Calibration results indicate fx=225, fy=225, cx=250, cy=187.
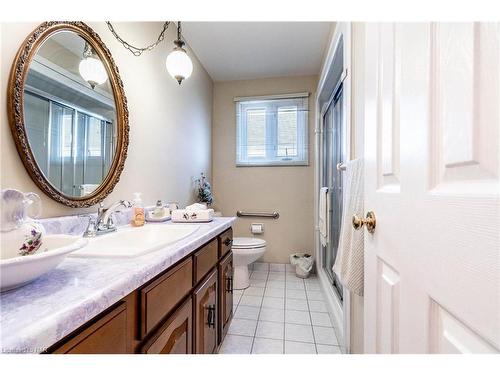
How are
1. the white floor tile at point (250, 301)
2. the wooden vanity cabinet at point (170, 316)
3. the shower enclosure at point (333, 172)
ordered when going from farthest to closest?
the white floor tile at point (250, 301), the shower enclosure at point (333, 172), the wooden vanity cabinet at point (170, 316)

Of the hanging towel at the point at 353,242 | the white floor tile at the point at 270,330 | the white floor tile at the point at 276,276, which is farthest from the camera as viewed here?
the white floor tile at the point at 276,276

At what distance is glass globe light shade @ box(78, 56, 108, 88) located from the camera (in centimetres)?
104

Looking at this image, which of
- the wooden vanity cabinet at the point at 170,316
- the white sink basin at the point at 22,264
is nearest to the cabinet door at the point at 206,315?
the wooden vanity cabinet at the point at 170,316

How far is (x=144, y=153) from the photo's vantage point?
149cm

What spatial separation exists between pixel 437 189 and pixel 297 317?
1.69 meters

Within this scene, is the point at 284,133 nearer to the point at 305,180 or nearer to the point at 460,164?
the point at 305,180

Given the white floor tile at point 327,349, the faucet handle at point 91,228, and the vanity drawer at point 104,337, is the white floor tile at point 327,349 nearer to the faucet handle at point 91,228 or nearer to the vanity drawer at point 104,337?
the vanity drawer at point 104,337

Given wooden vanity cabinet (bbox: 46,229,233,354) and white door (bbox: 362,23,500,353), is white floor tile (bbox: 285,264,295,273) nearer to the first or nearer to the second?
wooden vanity cabinet (bbox: 46,229,233,354)

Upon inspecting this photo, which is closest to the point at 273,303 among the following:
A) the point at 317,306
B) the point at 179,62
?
the point at 317,306

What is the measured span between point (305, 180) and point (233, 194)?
912 mm

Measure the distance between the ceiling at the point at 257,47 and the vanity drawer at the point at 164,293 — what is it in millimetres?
1942

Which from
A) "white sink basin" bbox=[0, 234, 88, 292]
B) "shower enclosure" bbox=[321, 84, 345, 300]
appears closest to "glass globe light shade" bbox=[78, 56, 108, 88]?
"white sink basin" bbox=[0, 234, 88, 292]

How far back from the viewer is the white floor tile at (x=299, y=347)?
4.53 feet
